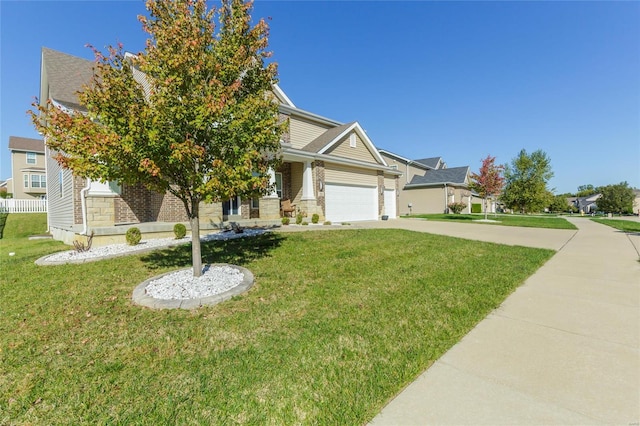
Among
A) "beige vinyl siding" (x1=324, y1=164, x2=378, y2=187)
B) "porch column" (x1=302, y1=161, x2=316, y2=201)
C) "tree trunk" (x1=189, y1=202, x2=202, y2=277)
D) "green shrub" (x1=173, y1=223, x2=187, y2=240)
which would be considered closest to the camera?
"tree trunk" (x1=189, y1=202, x2=202, y2=277)

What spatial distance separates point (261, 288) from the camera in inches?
191

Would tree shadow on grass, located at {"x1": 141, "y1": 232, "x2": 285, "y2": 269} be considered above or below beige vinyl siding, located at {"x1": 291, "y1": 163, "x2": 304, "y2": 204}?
below

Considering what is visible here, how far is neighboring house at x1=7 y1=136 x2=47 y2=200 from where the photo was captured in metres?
29.9

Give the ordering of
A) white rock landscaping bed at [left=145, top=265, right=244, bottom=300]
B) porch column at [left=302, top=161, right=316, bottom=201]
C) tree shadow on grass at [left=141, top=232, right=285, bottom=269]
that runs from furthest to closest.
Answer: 1. porch column at [left=302, top=161, right=316, bottom=201]
2. tree shadow on grass at [left=141, top=232, right=285, bottom=269]
3. white rock landscaping bed at [left=145, top=265, right=244, bottom=300]

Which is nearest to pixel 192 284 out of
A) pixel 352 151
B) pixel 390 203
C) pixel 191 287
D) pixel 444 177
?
pixel 191 287

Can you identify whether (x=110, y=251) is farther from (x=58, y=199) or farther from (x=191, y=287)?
(x=58, y=199)

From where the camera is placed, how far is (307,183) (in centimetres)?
1491

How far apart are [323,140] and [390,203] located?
7659mm

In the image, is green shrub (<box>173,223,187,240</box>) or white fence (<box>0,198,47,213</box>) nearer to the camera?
green shrub (<box>173,223,187,240</box>)

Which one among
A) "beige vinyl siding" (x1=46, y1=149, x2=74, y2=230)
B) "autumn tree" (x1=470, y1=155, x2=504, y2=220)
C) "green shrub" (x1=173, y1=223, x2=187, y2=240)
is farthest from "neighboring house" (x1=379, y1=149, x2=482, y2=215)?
"beige vinyl siding" (x1=46, y1=149, x2=74, y2=230)

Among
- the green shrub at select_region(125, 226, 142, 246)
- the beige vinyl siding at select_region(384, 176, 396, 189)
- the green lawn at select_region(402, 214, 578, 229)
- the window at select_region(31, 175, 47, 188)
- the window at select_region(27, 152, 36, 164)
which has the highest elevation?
the window at select_region(27, 152, 36, 164)

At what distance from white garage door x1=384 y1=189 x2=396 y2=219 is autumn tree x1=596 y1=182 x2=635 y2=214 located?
50.8m

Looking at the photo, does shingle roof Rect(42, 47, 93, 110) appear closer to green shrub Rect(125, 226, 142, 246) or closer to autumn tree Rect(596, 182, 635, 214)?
green shrub Rect(125, 226, 142, 246)

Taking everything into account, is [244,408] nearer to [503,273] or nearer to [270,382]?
[270,382]
